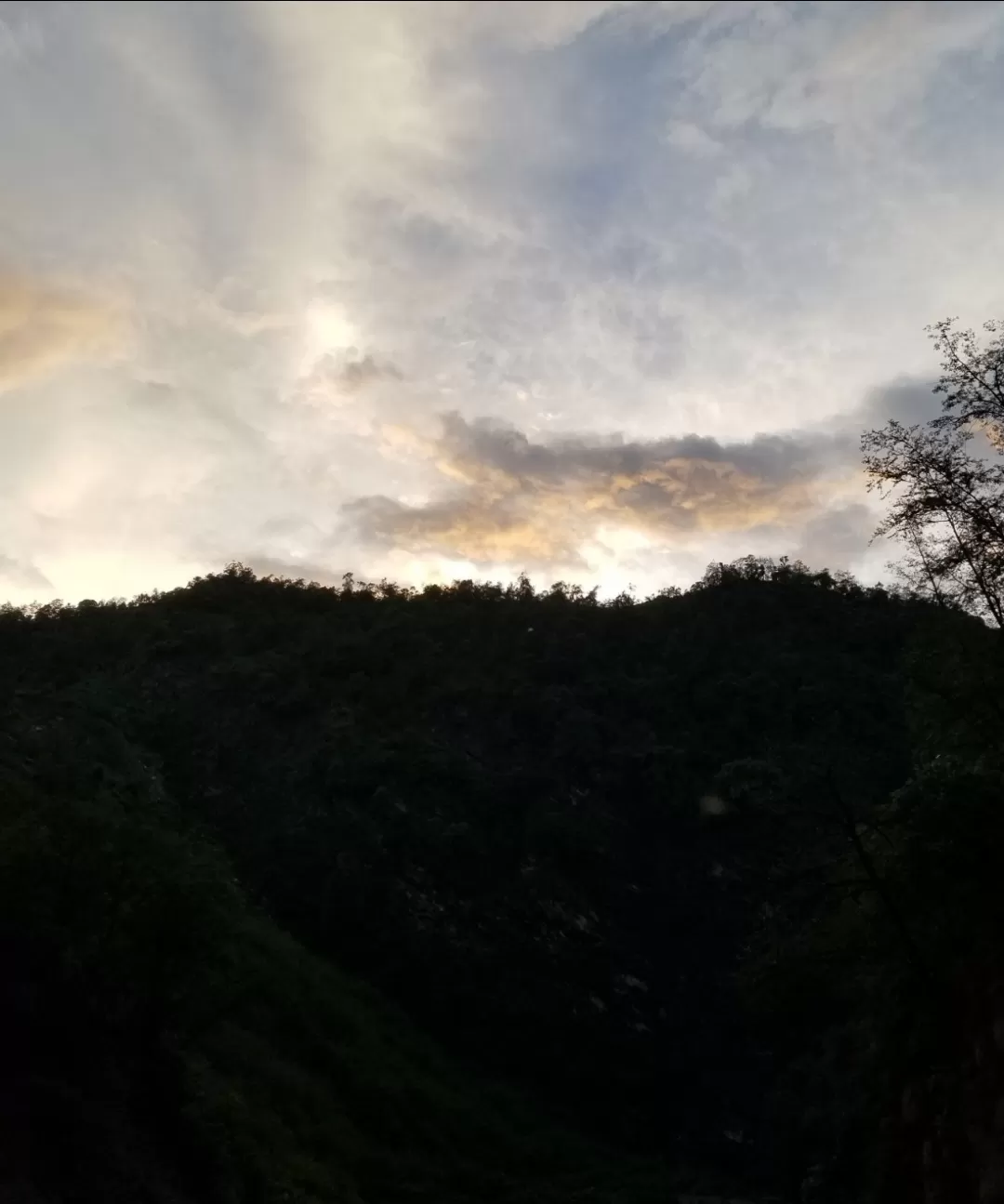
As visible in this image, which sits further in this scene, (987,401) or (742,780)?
(742,780)

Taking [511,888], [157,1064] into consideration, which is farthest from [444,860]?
[157,1064]

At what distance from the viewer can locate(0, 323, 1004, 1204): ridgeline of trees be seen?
16.2m

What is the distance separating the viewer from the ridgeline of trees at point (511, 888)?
A: 1619 centimetres

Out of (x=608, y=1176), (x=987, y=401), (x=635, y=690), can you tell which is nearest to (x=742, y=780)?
(x=635, y=690)

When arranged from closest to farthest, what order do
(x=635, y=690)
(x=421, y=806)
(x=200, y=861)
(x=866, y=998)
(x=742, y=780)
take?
(x=866, y=998) → (x=200, y=861) → (x=421, y=806) → (x=742, y=780) → (x=635, y=690)

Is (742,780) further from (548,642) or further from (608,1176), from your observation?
(608,1176)

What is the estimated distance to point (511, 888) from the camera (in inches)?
1502

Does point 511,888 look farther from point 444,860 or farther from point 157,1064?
point 157,1064

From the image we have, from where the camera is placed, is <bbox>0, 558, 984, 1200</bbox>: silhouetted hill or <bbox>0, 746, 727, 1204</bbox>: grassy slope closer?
<bbox>0, 746, 727, 1204</bbox>: grassy slope

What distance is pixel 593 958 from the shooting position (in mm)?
36688

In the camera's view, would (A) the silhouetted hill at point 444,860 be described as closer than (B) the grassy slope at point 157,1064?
No

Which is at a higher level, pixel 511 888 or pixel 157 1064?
pixel 511 888

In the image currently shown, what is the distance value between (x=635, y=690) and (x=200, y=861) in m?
32.8

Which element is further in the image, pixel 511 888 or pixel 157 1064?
pixel 511 888
